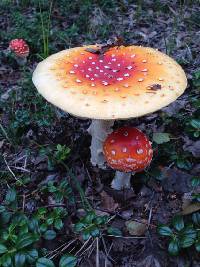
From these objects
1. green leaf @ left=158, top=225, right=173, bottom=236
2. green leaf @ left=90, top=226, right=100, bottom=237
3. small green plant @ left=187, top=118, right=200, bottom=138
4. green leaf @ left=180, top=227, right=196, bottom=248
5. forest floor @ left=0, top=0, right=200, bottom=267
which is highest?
small green plant @ left=187, top=118, right=200, bottom=138

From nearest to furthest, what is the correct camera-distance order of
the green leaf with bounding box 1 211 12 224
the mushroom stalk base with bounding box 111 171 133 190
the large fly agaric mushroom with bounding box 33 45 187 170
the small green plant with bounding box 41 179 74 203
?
the large fly agaric mushroom with bounding box 33 45 187 170
the green leaf with bounding box 1 211 12 224
the small green plant with bounding box 41 179 74 203
the mushroom stalk base with bounding box 111 171 133 190

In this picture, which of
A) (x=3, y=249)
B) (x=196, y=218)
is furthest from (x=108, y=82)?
(x=3, y=249)

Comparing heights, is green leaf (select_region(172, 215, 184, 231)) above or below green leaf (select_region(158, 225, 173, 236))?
above

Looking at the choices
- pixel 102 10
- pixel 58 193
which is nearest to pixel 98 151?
pixel 58 193

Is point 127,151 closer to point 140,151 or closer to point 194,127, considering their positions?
point 140,151

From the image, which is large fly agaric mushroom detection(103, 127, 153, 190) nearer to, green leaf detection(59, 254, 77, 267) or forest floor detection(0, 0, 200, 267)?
forest floor detection(0, 0, 200, 267)

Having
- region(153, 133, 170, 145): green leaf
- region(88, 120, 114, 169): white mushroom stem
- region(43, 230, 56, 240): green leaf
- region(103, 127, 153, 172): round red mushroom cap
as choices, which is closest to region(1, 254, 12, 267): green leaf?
region(43, 230, 56, 240): green leaf
